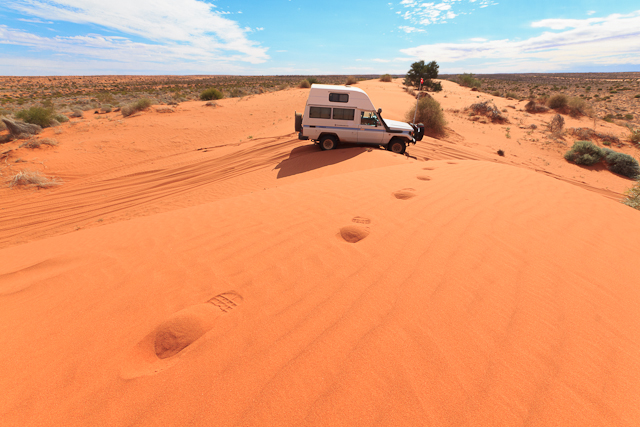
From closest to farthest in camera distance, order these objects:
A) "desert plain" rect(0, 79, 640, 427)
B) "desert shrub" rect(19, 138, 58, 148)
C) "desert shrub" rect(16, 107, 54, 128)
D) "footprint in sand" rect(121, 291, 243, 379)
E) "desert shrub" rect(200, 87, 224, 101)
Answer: "desert plain" rect(0, 79, 640, 427) → "footprint in sand" rect(121, 291, 243, 379) → "desert shrub" rect(19, 138, 58, 148) → "desert shrub" rect(16, 107, 54, 128) → "desert shrub" rect(200, 87, 224, 101)

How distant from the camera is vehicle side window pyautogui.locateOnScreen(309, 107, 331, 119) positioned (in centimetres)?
1004

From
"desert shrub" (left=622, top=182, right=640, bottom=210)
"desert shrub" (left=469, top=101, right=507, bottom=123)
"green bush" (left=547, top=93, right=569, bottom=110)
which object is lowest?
"desert shrub" (left=622, top=182, right=640, bottom=210)

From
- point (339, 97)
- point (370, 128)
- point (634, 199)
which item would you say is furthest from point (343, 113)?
point (634, 199)

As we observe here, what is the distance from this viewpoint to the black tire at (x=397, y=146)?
34.2 feet

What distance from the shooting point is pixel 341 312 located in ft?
7.72

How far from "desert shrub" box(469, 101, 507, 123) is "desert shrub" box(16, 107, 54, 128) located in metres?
29.5

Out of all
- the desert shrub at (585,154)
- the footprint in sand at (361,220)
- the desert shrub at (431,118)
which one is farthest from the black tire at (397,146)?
the desert shrub at (585,154)

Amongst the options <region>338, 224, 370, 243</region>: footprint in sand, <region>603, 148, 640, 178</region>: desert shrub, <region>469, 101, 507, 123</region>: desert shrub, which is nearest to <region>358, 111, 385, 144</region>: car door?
<region>338, 224, 370, 243</region>: footprint in sand

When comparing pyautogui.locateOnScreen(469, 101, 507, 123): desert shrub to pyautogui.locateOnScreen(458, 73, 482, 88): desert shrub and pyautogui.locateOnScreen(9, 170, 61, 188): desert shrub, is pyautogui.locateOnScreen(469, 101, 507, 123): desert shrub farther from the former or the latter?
pyautogui.locateOnScreen(458, 73, 482, 88): desert shrub

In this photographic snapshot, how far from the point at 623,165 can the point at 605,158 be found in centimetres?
94

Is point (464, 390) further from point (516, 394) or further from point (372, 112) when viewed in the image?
point (372, 112)

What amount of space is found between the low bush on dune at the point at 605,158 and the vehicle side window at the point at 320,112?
1320 cm

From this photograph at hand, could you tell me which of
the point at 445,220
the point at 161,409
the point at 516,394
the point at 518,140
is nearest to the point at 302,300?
the point at 161,409

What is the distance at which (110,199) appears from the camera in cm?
890
